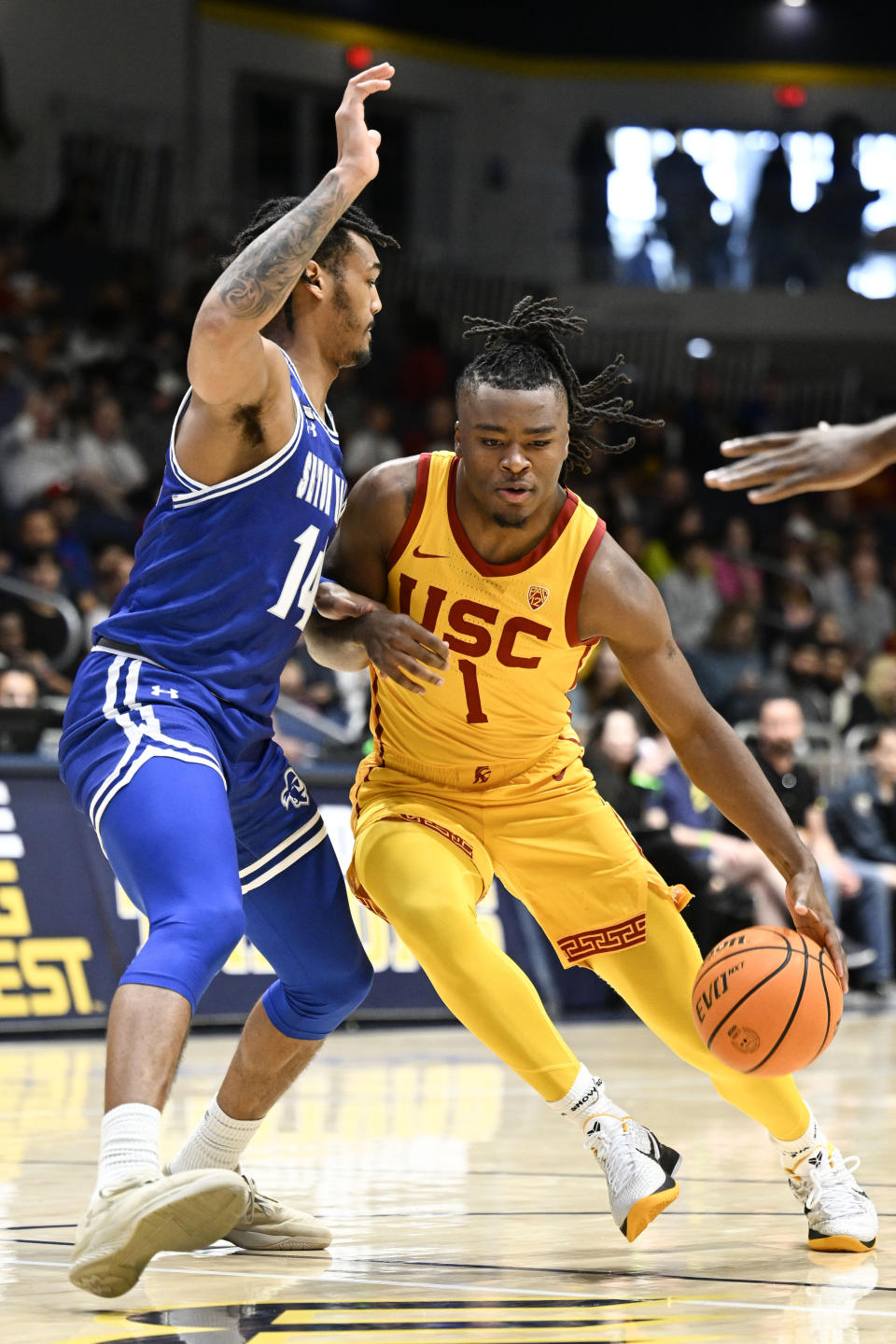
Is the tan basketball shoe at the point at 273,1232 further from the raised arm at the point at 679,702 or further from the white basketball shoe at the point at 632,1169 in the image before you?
the raised arm at the point at 679,702

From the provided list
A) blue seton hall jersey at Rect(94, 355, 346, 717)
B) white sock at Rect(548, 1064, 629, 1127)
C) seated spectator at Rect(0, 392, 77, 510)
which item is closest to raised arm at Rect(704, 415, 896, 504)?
blue seton hall jersey at Rect(94, 355, 346, 717)

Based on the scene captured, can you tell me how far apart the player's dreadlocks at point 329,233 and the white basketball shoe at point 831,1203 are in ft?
7.55

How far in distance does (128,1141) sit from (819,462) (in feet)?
6.94

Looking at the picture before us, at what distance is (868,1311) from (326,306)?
96.5 inches

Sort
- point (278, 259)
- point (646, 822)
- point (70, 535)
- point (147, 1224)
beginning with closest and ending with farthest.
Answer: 1. point (147, 1224)
2. point (278, 259)
3. point (646, 822)
4. point (70, 535)

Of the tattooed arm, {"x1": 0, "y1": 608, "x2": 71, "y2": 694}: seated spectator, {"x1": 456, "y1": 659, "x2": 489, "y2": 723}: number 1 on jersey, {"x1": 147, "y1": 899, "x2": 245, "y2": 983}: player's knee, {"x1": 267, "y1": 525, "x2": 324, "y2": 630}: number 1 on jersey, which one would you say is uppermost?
the tattooed arm

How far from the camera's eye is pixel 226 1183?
3.40 meters

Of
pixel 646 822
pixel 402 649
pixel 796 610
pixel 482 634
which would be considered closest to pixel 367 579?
pixel 482 634

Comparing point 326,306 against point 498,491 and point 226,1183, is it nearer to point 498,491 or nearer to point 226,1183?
point 498,491

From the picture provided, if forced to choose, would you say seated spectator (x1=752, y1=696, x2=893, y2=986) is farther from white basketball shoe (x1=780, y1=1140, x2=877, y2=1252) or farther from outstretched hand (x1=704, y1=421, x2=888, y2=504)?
outstretched hand (x1=704, y1=421, x2=888, y2=504)

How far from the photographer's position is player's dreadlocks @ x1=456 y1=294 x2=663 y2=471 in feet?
15.0

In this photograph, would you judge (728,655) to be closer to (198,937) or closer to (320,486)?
(320,486)

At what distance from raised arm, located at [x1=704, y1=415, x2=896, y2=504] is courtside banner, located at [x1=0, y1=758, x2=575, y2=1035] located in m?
4.77

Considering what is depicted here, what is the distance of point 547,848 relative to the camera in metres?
4.71
